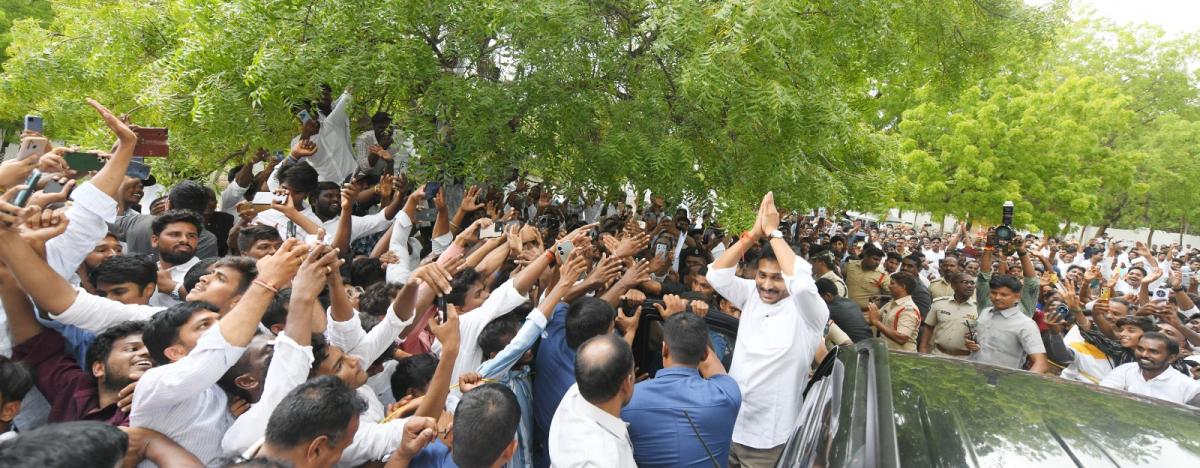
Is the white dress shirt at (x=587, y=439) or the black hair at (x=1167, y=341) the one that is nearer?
the white dress shirt at (x=587, y=439)

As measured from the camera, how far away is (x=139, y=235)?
16.1 ft

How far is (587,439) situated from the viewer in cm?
242

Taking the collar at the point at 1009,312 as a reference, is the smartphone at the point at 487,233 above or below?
above

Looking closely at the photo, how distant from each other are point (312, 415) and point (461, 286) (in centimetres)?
196

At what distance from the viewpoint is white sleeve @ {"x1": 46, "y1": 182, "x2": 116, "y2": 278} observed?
313 cm

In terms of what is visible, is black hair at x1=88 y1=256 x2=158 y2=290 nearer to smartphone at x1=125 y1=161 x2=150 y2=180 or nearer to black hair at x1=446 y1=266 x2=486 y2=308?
smartphone at x1=125 y1=161 x2=150 y2=180

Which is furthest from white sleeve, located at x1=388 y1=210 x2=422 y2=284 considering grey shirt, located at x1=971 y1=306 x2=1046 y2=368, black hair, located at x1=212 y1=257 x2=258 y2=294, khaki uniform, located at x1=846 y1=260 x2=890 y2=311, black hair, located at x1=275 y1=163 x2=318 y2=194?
khaki uniform, located at x1=846 y1=260 x2=890 y2=311

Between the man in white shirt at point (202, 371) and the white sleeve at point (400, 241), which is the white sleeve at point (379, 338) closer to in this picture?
the man in white shirt at point (202, 371)

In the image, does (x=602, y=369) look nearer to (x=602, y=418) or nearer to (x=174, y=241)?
(x=602, y=418)

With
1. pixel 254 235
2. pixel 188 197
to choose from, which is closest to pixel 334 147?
pixel 188 197

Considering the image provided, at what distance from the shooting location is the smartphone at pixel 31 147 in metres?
3.41

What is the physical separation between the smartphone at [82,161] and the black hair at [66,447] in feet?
9.98

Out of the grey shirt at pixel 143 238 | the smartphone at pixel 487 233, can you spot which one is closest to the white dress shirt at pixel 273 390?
the smartphone at pixel 487 233

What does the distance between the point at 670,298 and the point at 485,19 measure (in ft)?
8.23
